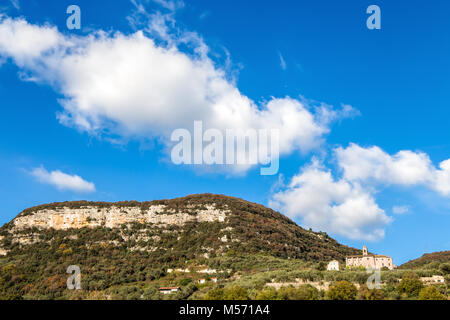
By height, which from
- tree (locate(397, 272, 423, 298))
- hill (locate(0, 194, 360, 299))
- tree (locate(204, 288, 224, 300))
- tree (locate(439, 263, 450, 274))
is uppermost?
hill (locate(0, 194, 360, 299))

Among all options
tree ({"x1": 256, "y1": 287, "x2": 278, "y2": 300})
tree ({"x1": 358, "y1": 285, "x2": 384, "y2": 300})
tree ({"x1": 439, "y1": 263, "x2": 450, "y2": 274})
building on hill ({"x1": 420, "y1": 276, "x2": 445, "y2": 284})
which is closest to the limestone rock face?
tree ({"x1": 256, "y1": 287, "x2": 278, "y2": 300})

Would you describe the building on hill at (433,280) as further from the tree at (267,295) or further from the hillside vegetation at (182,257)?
the tree at (267,295)

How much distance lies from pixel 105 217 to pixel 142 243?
1547cm

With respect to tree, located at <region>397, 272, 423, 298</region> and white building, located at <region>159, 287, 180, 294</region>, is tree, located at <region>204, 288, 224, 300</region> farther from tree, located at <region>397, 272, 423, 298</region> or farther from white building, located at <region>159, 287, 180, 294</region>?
tree, located at <region>397, 272, 423, 298</region>

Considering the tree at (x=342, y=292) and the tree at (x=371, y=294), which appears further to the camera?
the tree at (x=371, y=294)

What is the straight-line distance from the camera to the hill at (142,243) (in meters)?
84.5

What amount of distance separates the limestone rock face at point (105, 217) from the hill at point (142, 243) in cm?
25

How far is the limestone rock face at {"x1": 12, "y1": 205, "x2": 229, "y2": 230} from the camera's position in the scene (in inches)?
4299

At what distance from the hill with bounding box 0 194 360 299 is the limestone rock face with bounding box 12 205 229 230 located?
250mm

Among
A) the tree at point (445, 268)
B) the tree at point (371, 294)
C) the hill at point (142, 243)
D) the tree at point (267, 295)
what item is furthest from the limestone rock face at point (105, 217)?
the tree at point (371, 294)
